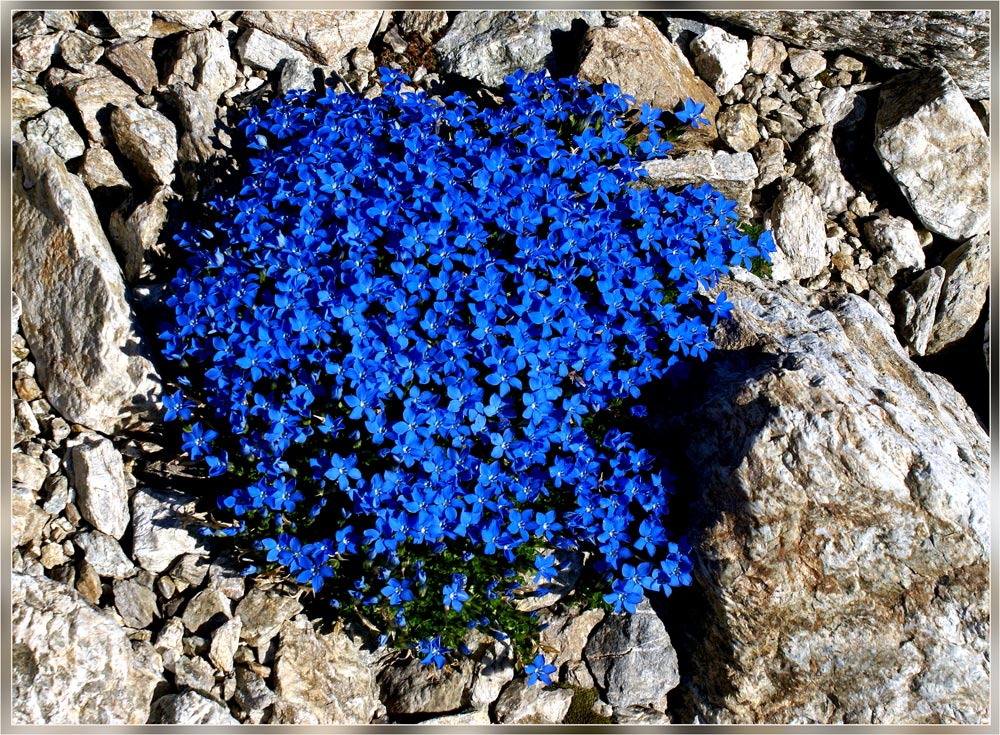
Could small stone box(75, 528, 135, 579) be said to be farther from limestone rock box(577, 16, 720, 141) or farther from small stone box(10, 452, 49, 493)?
limestone rock box(577, 16, 720, 141)

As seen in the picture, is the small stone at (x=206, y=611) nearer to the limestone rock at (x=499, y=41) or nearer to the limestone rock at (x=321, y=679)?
the limestone rock at (x=321, y=679)

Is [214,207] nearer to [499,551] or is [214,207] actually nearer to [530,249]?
[530,249]

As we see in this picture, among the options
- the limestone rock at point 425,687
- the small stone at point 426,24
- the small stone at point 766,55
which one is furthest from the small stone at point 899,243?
the limestone rock at point 425,687

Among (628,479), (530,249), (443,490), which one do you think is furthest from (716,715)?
(530,249)

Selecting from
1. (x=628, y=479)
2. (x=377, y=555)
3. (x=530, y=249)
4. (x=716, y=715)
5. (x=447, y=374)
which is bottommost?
(x=716, y=715)

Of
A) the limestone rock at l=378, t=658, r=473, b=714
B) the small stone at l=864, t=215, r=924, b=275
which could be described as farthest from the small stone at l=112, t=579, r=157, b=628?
the small stone at l=864, t=215, r=924, b=275

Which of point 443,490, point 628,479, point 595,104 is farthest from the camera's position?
point 595,104
